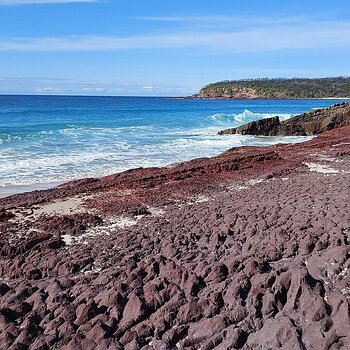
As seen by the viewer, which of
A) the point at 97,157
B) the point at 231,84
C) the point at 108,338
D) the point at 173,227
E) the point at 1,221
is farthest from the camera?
the point at 231,84

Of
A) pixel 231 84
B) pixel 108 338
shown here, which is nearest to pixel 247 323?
pixel 108 338

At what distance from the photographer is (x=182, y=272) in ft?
23.0

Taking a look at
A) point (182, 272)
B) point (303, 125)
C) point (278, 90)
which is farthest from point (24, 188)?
point (278, 90)

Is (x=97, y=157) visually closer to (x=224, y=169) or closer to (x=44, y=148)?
(x=44, y=148)

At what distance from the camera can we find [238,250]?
8.09 meters

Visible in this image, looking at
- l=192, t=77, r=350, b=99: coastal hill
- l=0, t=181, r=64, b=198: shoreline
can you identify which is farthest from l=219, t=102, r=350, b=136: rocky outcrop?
l=192, t=77, r=350, b=99: coastal hill

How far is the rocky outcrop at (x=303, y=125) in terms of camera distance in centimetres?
4109

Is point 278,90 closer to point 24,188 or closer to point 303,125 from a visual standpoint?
point 303,125

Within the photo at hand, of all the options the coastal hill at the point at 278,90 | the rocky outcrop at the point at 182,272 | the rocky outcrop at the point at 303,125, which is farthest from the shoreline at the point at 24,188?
the coastal hill at the point at 278,90

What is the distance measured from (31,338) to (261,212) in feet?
18.1

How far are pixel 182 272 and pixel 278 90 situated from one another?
163m

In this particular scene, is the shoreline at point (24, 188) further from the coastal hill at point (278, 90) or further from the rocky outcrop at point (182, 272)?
the coastal hill at point (278, 90)

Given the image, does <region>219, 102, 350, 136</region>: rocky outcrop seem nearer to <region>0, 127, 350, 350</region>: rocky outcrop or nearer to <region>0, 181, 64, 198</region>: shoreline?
<region>0, 181, 64, 198</region>: shoreline

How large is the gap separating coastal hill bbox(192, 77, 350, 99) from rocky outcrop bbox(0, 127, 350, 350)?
147 meters
